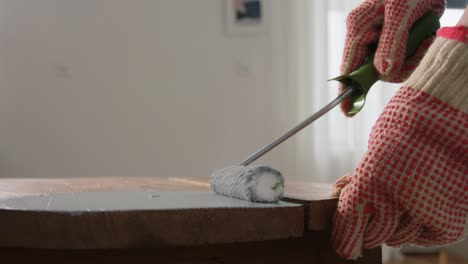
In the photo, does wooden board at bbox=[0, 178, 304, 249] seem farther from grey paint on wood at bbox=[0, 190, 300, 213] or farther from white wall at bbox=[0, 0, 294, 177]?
white wall at bbox=[0, 0, 294, 177]

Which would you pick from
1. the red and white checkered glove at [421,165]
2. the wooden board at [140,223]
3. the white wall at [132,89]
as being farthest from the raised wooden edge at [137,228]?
the white wall at [132,89]

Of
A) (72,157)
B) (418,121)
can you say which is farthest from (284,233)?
(72,157)

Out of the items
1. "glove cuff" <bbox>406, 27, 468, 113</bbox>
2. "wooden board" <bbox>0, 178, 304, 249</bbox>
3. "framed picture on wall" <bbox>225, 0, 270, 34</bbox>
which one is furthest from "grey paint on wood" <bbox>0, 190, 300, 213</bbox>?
"framed picture on wall" <bbox>225, 0, 270, 34</bbox>

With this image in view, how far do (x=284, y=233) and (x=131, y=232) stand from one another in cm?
18

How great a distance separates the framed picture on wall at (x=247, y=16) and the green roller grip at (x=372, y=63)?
269 cm

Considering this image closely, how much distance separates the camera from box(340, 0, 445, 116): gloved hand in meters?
0.86

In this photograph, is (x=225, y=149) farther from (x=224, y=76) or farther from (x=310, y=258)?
(x=310, y=258)

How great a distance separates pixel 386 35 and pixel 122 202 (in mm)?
408

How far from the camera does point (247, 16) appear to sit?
11.9ft

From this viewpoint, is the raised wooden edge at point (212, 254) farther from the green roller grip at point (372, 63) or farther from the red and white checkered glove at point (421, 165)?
the green roller grip at point (372, 63)

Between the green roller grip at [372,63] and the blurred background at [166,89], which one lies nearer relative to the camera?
the green roller grip at [372,63]

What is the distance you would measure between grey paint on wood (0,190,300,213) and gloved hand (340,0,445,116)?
0.25 meters

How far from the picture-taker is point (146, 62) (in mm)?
3512

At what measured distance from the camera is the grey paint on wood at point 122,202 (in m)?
0.71
